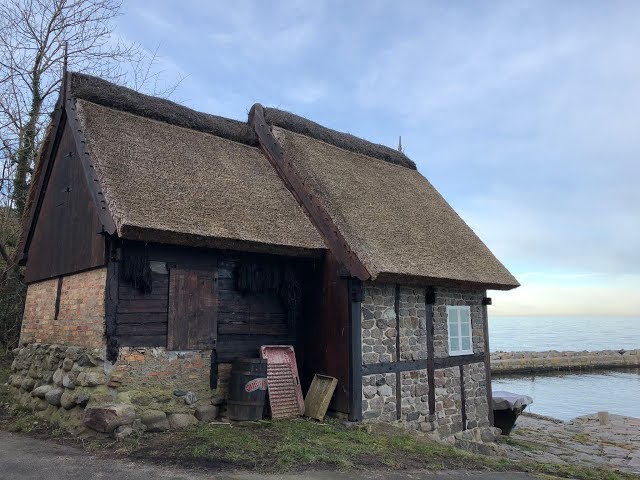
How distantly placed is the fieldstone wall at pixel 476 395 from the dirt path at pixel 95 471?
4.56 meters

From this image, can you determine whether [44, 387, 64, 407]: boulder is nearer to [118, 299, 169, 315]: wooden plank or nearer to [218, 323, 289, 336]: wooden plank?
[118, 299, 169, 315]: wooden plank

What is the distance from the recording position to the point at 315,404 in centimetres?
890

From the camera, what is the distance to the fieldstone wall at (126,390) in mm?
7141

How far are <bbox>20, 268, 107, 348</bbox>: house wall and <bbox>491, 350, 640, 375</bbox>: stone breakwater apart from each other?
31.0 metres

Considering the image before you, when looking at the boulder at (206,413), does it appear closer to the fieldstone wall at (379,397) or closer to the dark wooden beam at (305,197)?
the fieldstone wall at (379,397)

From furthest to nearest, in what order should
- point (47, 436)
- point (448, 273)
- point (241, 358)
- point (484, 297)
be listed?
1. point (484, 297)
2. point (448, 273)
3. point (241, 358)
4. point (47, 436)

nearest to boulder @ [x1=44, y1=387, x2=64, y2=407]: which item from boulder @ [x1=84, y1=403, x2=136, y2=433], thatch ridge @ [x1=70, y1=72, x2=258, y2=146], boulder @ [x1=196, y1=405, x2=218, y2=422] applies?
boulder @ [x1=84, y1=403, x2=136, y2=433]

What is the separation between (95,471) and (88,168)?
15.8ft

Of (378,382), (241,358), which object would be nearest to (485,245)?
(378,382)

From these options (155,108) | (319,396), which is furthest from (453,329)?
(155,108)

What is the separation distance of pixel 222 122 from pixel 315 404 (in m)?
6.39

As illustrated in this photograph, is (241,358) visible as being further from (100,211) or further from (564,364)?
(564,364)

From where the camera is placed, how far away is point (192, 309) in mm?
8281

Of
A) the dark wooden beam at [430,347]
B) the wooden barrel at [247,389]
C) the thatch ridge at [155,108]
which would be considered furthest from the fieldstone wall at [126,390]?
the thatch ridge at [155,108]
